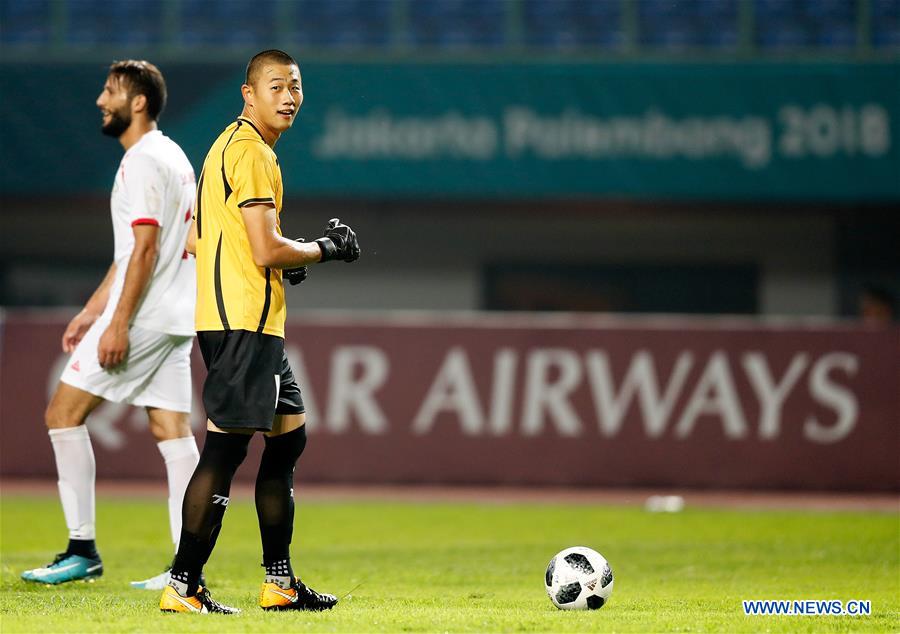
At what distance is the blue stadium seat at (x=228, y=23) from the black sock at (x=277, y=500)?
12661 mm

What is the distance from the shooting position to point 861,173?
16266mm

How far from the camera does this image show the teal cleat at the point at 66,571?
236 inches

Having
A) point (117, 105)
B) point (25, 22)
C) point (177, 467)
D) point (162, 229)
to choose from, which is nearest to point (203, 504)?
point (177, 467)

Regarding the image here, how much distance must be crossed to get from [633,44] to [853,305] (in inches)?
173

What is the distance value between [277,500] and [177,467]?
1.21 m

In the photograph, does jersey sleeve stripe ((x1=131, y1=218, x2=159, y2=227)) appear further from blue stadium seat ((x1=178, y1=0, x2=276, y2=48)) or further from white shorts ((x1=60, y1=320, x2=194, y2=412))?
blue stadium seat ((x1=178, y1=0, x2=276, y2=48))

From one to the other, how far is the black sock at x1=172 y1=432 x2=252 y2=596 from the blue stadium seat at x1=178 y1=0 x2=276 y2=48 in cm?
1285

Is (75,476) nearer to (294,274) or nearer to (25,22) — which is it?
(294,274)

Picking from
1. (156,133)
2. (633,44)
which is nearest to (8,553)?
(156,133)

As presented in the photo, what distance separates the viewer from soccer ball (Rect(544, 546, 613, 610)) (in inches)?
203

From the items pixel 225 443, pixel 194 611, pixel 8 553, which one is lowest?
pixel 8 553

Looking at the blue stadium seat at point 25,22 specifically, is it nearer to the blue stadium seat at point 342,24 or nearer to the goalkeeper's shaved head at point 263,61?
the blue stadium seat at point 342,24

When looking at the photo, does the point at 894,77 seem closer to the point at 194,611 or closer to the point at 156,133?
the point at 156,133
